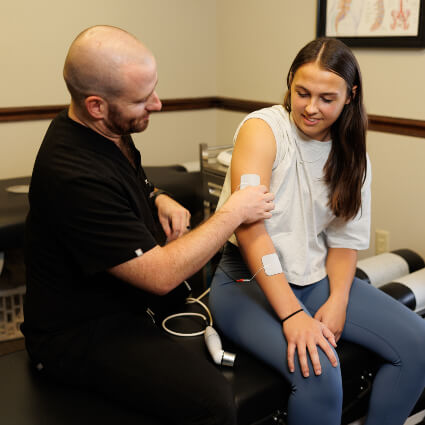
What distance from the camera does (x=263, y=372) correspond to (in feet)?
4.29

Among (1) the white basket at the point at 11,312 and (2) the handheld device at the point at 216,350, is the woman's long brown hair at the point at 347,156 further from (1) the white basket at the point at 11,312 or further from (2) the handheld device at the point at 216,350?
(1) the white basket at the point at 11,312

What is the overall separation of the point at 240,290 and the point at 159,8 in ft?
6.83

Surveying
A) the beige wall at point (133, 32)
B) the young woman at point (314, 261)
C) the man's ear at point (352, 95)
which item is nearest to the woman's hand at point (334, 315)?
the young woman at point (314, 261)

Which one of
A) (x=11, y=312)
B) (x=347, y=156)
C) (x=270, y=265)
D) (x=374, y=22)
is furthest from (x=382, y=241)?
(x=11, y=312)

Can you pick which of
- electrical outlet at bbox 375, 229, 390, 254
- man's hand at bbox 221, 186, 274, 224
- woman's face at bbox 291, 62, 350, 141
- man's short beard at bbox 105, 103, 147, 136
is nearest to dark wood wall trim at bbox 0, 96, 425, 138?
electrical outlet at bbox 375, 229, 390, 254

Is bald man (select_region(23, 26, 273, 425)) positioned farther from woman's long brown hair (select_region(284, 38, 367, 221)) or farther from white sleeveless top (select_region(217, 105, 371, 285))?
woman's long brown hair (select_region(284, 38, 367, 221))

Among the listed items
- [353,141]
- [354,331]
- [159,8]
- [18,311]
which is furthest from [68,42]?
[354,331]

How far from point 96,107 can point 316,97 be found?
569 millimetres

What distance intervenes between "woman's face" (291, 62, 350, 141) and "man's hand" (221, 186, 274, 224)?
256mm

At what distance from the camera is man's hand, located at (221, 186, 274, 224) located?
4.09 feet

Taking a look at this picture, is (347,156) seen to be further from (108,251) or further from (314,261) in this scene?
(108,251)

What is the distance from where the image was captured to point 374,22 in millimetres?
2258

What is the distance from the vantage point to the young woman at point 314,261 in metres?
1.29

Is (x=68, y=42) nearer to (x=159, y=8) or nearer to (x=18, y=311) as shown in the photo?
(x=159, y=8)
